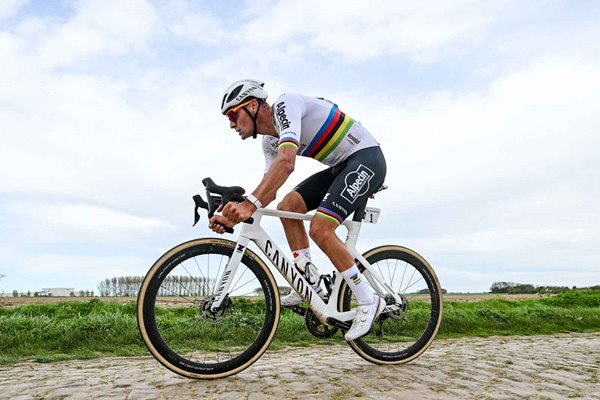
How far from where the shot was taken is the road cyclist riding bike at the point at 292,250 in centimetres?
492

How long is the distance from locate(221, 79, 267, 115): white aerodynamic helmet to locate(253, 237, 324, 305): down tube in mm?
1328

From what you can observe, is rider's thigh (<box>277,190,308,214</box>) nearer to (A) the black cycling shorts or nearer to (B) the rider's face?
(A) the black cycling shorts

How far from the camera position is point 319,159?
5.77 metres

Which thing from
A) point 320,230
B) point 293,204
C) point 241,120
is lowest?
point 320,230

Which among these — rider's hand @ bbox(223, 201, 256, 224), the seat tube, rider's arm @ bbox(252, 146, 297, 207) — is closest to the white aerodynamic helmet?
rider's arm @ bbox(252, 146, 297, 207)

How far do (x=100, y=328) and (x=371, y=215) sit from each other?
4.60 m

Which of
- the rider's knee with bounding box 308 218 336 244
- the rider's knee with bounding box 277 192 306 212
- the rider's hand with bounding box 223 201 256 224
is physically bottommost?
the rider's knee with bounding box 308 218 336 244

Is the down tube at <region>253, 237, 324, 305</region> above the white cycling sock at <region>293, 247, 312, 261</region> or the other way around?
the other way around

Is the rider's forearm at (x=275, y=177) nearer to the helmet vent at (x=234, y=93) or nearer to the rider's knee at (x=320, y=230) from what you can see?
the rider's knee at (x=320, y=230)

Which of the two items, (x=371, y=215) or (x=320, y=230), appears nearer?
(x=320, y=230)

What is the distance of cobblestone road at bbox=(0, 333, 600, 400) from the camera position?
459 centimetres

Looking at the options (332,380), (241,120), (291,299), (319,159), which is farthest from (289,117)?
(332,380)

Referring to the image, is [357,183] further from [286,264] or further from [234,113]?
[234,113]

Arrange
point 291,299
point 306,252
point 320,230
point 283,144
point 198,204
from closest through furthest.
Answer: point 283,144
point 198,204
point 320,230
point 291,299
point 306,252
